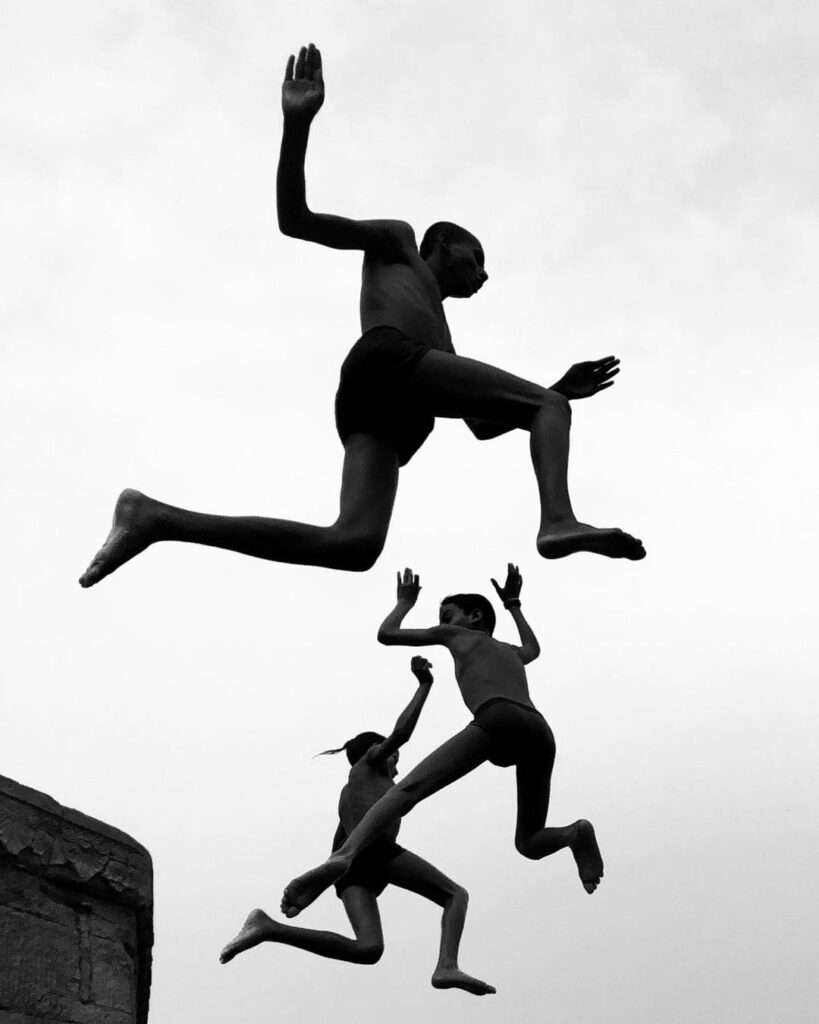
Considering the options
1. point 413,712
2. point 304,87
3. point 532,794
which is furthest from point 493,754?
point 304,87

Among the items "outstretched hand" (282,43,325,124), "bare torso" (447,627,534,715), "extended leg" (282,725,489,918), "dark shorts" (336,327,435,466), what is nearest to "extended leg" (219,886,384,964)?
"extended leg" (282,725,489,918)

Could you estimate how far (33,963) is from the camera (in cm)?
447

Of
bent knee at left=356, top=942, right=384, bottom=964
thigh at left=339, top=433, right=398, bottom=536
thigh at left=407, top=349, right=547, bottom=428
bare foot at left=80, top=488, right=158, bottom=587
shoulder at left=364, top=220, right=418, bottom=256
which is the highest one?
shoulder at left=364, top=220, right=418, bottom=256

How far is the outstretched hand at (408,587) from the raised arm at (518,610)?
1.41 feet

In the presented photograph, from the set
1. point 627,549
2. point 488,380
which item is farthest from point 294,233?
point 627,549

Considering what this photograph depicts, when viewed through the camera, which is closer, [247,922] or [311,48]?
[311,48]

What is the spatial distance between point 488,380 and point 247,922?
8.72 feet

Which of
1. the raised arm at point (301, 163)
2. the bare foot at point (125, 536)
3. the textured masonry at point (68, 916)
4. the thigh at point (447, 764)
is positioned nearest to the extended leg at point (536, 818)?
the thigh at point (447, 764)

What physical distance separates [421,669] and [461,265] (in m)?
1.90

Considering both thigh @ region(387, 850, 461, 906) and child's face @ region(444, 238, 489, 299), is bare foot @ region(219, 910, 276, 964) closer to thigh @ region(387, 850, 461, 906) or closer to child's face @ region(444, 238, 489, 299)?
thigh @ region(387, 850, 461, 906)

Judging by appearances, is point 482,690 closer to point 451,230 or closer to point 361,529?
point 361,529

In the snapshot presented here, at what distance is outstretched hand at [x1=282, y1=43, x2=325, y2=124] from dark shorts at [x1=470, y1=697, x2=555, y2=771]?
2583 millimetres

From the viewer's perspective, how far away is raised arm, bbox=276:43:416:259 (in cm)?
493

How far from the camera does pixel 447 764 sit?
5.80m
